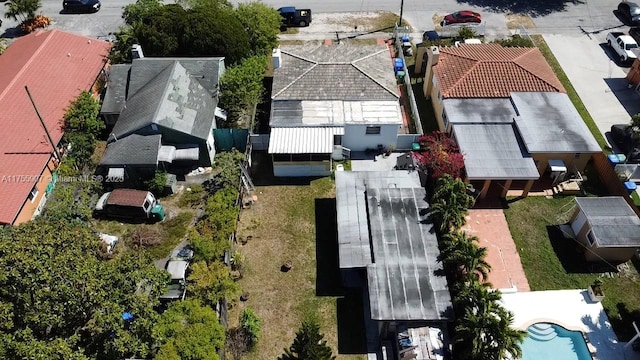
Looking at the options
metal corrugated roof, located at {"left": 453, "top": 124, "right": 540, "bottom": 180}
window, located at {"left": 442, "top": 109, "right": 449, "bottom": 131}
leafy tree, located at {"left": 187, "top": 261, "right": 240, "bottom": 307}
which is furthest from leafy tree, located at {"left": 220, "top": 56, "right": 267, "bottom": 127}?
metal corrugated roof, located at {"left": 453, "top": 124, "right": 540, "bottom": 180}

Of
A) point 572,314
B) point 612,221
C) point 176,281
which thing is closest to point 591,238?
point 612,221

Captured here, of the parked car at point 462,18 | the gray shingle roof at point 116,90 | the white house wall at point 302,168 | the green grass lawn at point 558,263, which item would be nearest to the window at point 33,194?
the gray shingle roof at point 116,90

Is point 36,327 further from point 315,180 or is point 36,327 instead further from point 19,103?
point 19,103

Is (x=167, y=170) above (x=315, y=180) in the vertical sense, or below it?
above

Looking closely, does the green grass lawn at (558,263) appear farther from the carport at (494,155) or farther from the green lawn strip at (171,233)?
the green lawn strip at (171,233)

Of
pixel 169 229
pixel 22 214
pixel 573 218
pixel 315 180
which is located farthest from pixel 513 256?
pixel 22 214

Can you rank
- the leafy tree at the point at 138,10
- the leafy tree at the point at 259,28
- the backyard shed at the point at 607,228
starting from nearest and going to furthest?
the backyard shed at the point at 607,228 < the leafy tree at the point at 259,28 < the leafy tree at the point at 138,10

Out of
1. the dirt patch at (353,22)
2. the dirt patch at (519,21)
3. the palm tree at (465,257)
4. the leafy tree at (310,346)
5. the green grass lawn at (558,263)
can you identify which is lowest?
the green grass lawn at (558,263)
